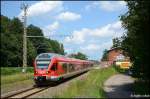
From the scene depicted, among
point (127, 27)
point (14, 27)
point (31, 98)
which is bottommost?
point (31, 98)

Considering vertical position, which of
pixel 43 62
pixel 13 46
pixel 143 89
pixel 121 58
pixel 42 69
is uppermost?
pixel 13 46

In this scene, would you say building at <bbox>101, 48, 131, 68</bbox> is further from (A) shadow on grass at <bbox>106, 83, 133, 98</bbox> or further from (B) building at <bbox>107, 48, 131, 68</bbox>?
(A) shadow on grass at <bbox>106, 83, 133, 98</bbox>

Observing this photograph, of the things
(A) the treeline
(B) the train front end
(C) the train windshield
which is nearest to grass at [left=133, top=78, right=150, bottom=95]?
(B) the train front end

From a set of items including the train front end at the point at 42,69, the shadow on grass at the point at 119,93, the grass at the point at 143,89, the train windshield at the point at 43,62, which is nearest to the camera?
the grass at the point at 143,89

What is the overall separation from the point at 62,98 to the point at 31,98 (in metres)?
7.50

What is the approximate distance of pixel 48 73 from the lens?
1471 inches

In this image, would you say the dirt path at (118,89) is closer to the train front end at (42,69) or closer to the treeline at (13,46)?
the train front end at (42,69)

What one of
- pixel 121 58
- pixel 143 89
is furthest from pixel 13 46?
pixel 143 89

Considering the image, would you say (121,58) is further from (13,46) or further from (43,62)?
(13,46)

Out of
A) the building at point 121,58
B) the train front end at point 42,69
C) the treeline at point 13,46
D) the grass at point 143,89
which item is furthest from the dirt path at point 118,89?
the treeline at point 13,46

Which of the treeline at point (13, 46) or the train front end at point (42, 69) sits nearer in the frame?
the train front end at point (42, 69)

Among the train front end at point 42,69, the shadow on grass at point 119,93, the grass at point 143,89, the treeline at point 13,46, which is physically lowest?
the shadow on grass at point 119,93

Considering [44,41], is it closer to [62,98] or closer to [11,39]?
[11,39]

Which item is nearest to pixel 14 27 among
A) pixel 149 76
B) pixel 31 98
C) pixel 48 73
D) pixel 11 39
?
pixel 11 39
